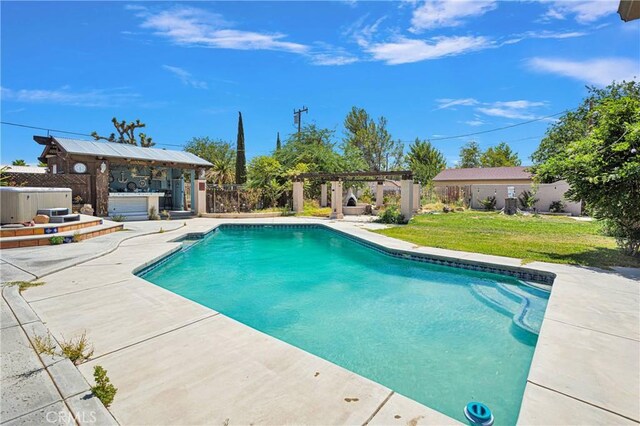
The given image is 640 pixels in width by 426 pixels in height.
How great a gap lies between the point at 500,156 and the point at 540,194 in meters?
27.1

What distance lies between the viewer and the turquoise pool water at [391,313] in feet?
10.5

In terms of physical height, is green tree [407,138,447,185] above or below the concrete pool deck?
above

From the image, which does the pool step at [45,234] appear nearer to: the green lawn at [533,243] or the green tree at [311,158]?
the green lawn at [533,243]

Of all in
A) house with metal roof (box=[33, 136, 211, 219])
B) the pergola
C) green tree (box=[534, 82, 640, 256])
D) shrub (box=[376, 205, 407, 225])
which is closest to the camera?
green tree (box=[534, 82, 640, 256])

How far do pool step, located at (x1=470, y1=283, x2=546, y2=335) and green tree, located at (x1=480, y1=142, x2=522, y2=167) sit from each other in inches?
1765

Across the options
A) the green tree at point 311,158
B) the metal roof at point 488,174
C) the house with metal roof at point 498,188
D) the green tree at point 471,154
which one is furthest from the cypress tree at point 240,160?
the green tree at point 471,154

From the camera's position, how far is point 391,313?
5.15 meters

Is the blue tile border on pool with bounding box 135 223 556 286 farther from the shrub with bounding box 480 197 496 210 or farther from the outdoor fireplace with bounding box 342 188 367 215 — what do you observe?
the shrub with bounding box 480 197 496 210

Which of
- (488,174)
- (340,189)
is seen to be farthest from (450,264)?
(488,174)

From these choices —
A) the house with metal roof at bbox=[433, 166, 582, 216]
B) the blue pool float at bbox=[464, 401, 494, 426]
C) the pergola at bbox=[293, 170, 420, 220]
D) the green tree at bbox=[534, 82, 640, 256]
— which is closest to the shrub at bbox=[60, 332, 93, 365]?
the blue pool float at bbox=[464, 401, 494, 426]

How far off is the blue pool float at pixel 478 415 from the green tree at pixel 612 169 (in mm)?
5754

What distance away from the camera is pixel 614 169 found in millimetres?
5883

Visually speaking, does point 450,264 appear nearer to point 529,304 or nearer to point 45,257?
point 529,304

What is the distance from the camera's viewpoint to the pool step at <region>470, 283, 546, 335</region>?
14.7ft
